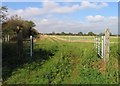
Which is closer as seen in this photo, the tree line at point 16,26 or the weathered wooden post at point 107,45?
the weathered wooden post at point 107,45

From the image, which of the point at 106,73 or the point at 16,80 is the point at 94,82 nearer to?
the point at 106,73

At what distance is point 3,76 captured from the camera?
396 inches

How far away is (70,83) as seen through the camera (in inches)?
367

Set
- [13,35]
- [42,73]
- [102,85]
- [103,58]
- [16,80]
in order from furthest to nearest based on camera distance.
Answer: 1. [13,35]
2. [103,58]
3. [42,73]
4. [16,80]
5. [102,85]

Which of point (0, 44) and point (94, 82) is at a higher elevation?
point (0, 44)

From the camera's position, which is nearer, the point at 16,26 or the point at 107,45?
the point at 107,45

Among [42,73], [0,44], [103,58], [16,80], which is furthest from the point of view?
[0,44]

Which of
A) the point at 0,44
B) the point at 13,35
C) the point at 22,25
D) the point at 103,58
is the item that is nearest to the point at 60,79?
the point at 103,58

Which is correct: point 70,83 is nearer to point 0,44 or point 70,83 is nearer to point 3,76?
point 3,76

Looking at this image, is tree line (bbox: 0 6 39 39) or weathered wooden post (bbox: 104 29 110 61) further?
tree line (bbox: 0 6 39 39)

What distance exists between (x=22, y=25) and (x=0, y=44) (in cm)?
978

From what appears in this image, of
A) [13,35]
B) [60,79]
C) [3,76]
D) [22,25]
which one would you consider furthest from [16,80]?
[22,25]

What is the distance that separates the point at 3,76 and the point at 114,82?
13.1ft

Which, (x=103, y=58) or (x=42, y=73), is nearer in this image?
(x=42, y=73)
